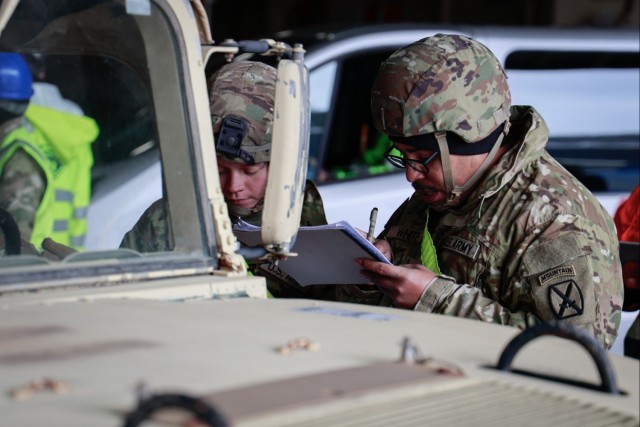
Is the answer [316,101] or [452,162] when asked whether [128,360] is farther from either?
[316,101]

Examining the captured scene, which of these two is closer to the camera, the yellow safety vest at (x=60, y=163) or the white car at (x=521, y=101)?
the yellow safety vest at (x=60, y=163)

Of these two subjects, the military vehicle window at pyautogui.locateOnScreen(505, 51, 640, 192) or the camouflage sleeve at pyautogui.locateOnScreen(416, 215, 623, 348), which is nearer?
the camouflage sleeve at pyautogui.locateOnScreen(416, 215, 623, 348)

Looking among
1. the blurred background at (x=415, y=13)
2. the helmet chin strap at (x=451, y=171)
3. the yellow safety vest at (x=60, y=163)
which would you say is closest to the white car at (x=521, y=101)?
the helmet chin strap at (x=451, y=171)

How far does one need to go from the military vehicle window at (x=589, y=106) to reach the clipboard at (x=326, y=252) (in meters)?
3.41

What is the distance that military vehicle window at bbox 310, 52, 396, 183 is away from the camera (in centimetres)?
657

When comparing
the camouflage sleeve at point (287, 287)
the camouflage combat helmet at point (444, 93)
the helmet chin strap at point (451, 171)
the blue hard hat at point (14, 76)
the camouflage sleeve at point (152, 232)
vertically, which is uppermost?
the blue hard hat at point (14, 76)

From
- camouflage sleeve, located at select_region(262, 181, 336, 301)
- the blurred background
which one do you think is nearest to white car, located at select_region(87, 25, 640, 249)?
camouflage sleeve, located at select_region(262, 181, 336, 301)

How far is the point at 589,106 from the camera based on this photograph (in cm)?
720

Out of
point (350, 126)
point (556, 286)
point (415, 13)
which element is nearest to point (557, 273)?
point (556, 286)

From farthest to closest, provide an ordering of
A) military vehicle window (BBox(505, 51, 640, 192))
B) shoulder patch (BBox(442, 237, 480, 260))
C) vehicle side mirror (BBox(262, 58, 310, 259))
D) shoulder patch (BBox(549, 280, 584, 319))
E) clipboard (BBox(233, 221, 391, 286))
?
military vehicle window (BBox(505, 51, 640, 192)) → shoulder patch (BBox(442, 237, 480, 260)) → clipboard (BBox(233, 221, 391, 286)) → shoulder patch (BBox(549, 280, 584, 319)) → vehicle side mirror (BBox(262, 58, 310, 259))

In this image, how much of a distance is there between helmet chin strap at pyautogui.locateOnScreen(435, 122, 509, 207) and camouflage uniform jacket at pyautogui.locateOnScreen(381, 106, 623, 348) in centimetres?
3

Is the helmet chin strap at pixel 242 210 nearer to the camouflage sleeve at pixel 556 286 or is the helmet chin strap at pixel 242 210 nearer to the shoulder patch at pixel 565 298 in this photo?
the camouflage sleeve at pixel 556 286

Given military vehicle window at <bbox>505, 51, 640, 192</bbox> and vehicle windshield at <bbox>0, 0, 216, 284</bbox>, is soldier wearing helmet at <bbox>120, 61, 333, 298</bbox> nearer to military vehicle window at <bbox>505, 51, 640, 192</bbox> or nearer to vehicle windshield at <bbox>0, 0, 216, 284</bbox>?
vehicle windshield at <bbox>0, 0, 216, 284</bbox>

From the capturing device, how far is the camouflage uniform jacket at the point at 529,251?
3.34 m
